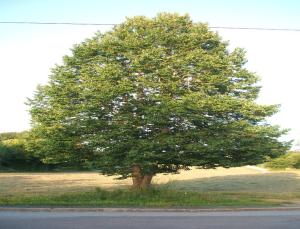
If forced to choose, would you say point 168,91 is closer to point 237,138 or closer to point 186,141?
point 186,141

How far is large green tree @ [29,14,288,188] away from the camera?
23.6 m

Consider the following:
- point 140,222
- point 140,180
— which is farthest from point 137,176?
point 140,222

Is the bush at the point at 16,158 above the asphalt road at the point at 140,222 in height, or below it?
above

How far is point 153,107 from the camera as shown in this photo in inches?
919

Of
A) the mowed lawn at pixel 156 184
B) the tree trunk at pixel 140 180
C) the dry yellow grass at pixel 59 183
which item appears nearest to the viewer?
the tree trunk at pixel 140 180

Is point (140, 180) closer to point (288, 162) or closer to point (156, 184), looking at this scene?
point (156, 184)

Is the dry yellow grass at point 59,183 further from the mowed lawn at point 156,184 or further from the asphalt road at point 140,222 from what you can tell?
the asphalt road at point 140,222

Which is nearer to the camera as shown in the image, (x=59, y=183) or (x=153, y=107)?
(x=153, y=107)

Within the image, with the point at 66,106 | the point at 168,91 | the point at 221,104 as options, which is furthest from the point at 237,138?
the point at 66,106

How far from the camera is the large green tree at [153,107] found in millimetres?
23609

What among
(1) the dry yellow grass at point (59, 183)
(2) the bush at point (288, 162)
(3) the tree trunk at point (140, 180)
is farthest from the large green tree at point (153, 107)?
(2) the bush at point (288, 162)

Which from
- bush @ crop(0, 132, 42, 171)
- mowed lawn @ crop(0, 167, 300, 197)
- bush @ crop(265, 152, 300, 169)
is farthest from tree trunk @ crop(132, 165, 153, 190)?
bush @ crop(265, 152, 300, 169)

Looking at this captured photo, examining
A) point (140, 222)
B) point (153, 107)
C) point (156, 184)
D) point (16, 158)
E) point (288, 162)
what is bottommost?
point (140, 222)

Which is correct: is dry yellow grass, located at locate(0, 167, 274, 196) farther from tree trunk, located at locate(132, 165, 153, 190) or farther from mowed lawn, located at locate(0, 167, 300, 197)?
tree trunk, located at locate(132, 165, 153, 190)
